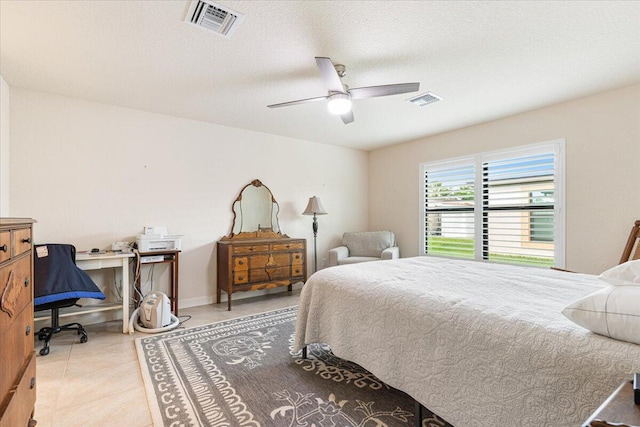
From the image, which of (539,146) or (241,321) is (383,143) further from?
(241,321)

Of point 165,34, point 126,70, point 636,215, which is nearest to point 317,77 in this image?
point 165,34

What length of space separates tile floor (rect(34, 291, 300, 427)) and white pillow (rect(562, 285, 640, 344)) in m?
2.12

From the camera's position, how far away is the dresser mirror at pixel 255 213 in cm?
433

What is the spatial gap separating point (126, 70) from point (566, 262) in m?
4.85

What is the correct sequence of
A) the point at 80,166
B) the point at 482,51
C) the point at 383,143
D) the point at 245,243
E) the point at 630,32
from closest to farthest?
the point at 630,32, the point at 482,51, the point at 80,166, the point at 245,243, the point at 383,143

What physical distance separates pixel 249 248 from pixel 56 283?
1.93 m

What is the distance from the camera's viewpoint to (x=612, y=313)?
1.03 m

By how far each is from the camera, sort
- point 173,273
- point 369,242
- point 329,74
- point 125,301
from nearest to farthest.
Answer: point 329,74 < point 125,301 < point 173,273 < point 369,242

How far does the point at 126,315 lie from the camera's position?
3012 mm

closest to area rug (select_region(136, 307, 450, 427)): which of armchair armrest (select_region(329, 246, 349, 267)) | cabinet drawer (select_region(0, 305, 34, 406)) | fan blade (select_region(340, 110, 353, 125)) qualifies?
cabinet drawer (select_region(0, 305, 34, 406))

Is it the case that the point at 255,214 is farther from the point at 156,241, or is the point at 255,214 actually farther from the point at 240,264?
the point at 156,241

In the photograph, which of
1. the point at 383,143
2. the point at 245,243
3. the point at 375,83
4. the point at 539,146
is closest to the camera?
the point at 375,83

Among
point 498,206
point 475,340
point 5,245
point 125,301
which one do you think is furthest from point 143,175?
point 498,206

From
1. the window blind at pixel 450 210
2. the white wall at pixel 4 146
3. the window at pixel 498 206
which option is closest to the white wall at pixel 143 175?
the white wall at pixel 4 146
